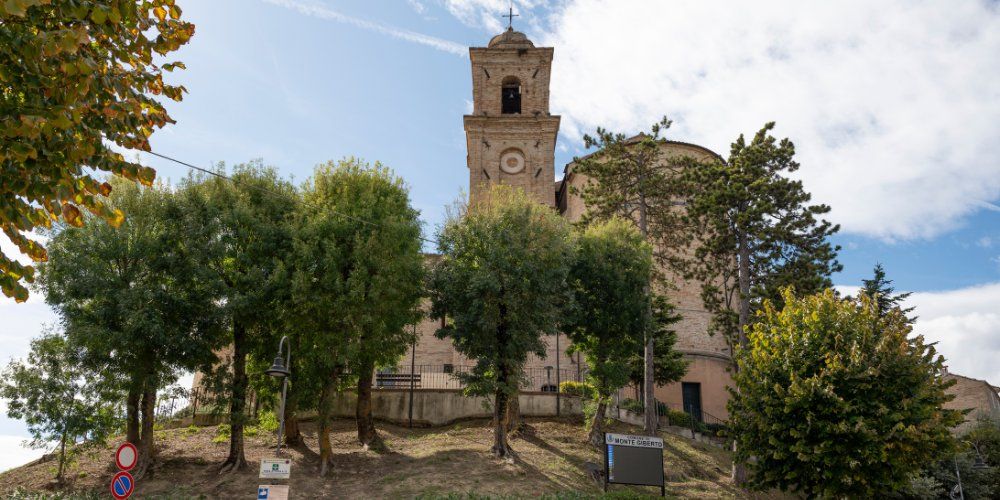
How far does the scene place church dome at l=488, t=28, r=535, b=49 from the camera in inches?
1671

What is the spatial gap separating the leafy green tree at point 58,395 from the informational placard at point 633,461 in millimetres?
13565

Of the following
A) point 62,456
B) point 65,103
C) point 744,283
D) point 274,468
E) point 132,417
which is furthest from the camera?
point 744,283

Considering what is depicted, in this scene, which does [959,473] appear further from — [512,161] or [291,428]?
[512,161]

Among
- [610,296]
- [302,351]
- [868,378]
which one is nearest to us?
[868,378]

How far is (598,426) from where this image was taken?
25.3m

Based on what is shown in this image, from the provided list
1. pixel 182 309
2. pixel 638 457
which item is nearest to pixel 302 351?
pixel 182 309

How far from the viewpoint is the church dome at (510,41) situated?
42.4 meters

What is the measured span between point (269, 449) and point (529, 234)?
1084 centimetres

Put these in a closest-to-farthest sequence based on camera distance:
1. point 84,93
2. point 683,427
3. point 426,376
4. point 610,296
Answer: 1. point 84,93
2. point 610,296
3. point 683,427
4. point 426,376

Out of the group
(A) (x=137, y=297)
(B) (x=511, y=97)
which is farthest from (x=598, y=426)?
(B) (x=511, y=97)

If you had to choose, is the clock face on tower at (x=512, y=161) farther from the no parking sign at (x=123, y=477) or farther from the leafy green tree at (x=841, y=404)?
the no parking sign at (x=123, y=477)

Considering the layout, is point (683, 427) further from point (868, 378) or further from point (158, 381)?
point (158, 381)

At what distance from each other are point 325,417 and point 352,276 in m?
4.11

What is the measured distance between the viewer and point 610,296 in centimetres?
2556
